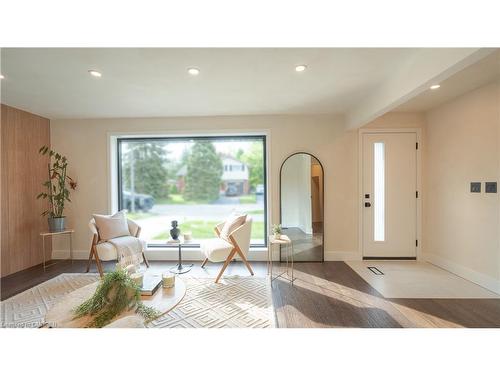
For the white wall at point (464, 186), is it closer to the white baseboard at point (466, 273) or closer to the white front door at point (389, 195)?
the white baseboard at point (466, 273)

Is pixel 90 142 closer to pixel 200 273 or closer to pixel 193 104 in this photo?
pixel 193 104

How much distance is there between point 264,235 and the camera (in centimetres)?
377

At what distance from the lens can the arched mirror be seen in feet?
11.6

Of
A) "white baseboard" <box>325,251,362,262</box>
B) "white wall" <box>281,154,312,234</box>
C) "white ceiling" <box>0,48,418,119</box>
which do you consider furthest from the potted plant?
"white baseboard" <box>325,251,362,262</box>

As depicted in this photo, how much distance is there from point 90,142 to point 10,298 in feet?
7.99

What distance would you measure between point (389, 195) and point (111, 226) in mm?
4334

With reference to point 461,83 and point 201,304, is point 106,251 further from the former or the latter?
point 461,83

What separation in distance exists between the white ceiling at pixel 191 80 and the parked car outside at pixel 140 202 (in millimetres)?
1495

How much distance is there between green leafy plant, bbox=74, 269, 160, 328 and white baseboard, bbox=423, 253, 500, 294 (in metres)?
3.60

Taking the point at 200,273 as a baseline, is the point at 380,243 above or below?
above

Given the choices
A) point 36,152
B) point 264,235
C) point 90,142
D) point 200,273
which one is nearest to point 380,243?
point 264,235

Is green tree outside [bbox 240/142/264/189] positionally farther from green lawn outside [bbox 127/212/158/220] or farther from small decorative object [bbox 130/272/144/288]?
small decorative object [bbox 130/272/144/288]

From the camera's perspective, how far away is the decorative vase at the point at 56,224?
3270mm

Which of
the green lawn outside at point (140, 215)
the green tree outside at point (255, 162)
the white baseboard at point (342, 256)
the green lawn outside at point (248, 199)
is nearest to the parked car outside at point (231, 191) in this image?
the green lawn outside at point (248, 199)
